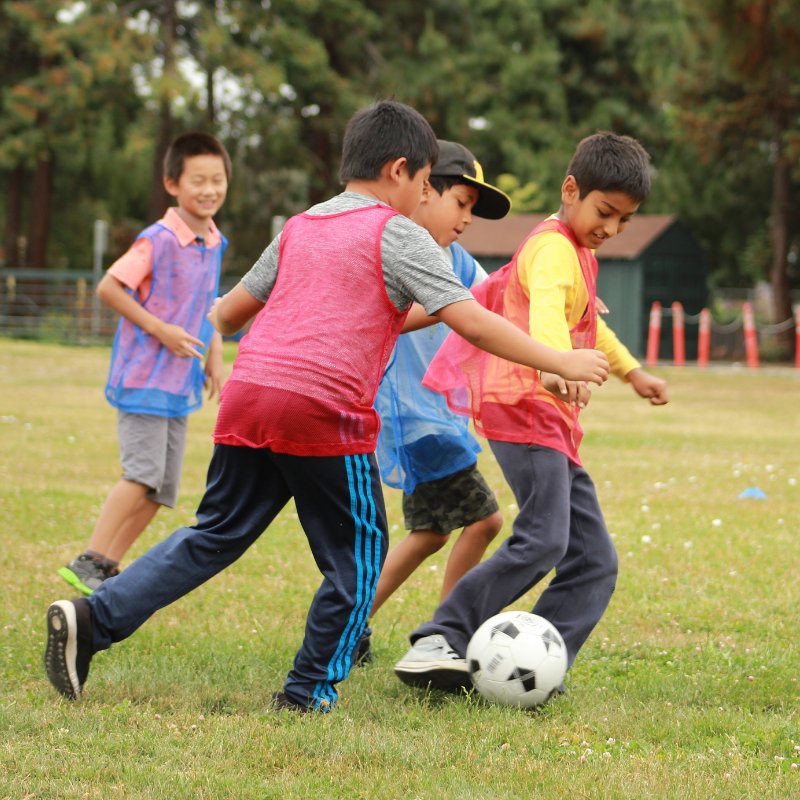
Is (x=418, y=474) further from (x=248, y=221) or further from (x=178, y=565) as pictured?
(x=248, y=221)

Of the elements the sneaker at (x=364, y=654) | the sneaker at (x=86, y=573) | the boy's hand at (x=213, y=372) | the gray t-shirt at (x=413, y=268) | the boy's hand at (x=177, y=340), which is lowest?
the sneaker at (x=364, y=654)

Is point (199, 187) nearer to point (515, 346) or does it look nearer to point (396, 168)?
point (396, 168)

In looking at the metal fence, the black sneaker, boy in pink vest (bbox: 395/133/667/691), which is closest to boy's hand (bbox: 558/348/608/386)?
boy in pink vest (bbox: 395/133/667/691)

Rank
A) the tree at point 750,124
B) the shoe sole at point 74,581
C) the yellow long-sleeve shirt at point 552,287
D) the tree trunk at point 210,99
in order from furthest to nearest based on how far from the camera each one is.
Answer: the tree trunk at point 210,99
the tree at point 750,124
the shoe sole at point 74,581
the yellow long-sleeve shirt at point 552,287

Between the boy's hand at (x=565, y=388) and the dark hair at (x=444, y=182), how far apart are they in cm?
103

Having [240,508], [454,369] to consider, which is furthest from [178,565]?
[454,369]

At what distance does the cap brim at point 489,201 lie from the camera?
4848mm

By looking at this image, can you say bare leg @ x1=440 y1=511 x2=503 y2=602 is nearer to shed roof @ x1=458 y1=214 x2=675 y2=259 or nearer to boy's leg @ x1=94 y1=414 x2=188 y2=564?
boy's leg @ x1=94 y1=414 x2=188 y2=564

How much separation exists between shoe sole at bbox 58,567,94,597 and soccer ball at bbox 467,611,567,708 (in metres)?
2.04

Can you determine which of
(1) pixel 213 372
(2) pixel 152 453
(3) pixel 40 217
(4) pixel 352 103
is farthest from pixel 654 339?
(2) pixel 152 453

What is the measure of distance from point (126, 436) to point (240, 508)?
2.07 meters

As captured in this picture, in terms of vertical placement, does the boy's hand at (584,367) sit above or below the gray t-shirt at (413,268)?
below

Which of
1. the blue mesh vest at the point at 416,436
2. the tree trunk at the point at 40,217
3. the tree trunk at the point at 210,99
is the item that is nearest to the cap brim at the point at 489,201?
the blue mesh vest at the point at 416,436

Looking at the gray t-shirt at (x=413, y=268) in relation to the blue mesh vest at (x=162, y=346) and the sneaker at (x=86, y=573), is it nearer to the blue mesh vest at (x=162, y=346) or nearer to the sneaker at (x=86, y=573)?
the blue mesh vest at (x=162, y=346)
